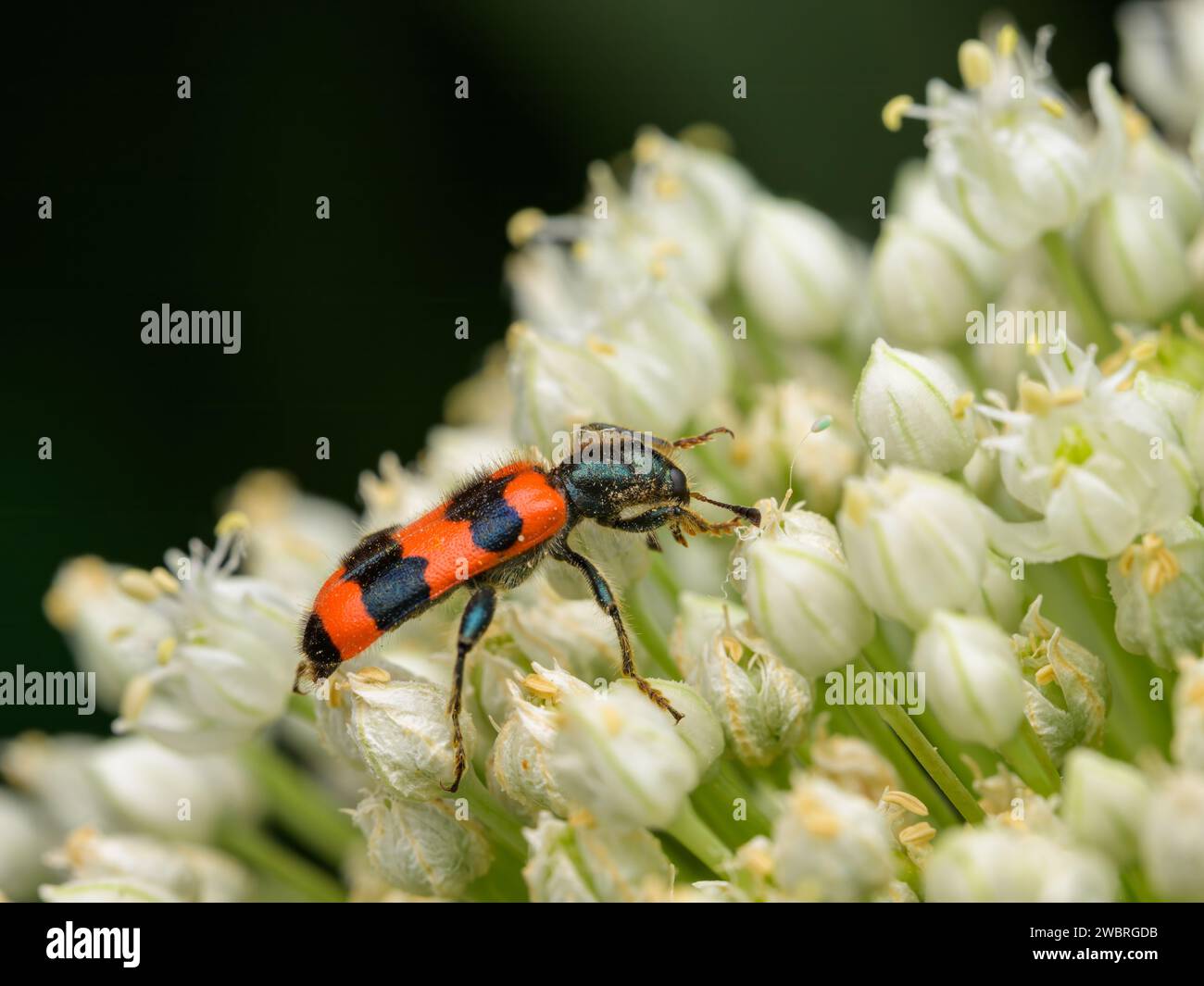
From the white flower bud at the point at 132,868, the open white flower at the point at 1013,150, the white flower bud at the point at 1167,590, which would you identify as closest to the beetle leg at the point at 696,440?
the open white flower at the point at 1013,150

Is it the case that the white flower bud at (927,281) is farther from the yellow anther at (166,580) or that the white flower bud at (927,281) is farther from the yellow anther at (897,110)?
the yellow anther at (166,580)

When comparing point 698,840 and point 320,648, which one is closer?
point 698,840

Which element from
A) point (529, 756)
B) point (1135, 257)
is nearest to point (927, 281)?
point (1135, 257)

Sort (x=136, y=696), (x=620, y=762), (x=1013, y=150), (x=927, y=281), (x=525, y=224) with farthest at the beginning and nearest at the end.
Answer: (x=525, y=224) < (x=927, y=281) < (x=1013, y=150) < (x=136, y=696) < (x=620, y=762)

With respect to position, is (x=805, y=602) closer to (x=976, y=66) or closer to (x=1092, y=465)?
(x=1092, y=465)
